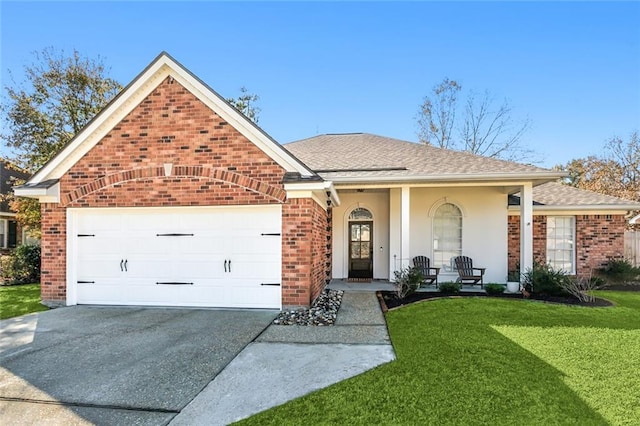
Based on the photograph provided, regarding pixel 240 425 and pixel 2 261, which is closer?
pixel 240 425

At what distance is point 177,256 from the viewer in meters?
8.17

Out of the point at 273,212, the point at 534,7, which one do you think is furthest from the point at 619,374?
the point at 534,7

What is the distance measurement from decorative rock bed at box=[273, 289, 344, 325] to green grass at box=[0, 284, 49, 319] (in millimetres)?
5668

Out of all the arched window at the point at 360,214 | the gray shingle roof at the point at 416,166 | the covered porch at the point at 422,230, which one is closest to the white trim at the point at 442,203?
the covered porch at the point at 422,230

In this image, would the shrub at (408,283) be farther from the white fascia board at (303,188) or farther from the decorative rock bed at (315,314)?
the white fascia board at (303,188)

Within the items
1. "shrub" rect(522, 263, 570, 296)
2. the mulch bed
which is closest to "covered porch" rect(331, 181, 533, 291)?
the mulch bed

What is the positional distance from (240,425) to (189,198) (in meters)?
5.82

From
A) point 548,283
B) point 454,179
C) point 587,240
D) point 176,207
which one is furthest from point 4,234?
point 587,240

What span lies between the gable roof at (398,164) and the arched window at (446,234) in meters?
1.74

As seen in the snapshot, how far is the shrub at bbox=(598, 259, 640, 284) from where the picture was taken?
11531mm

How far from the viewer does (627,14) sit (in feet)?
35.4

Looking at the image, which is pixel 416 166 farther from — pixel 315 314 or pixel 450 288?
pixel 315 314

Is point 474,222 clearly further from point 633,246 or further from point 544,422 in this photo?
point 544,422

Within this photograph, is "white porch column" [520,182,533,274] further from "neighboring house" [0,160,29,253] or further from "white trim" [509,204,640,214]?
"neighboring house" [0,160,29,253]
